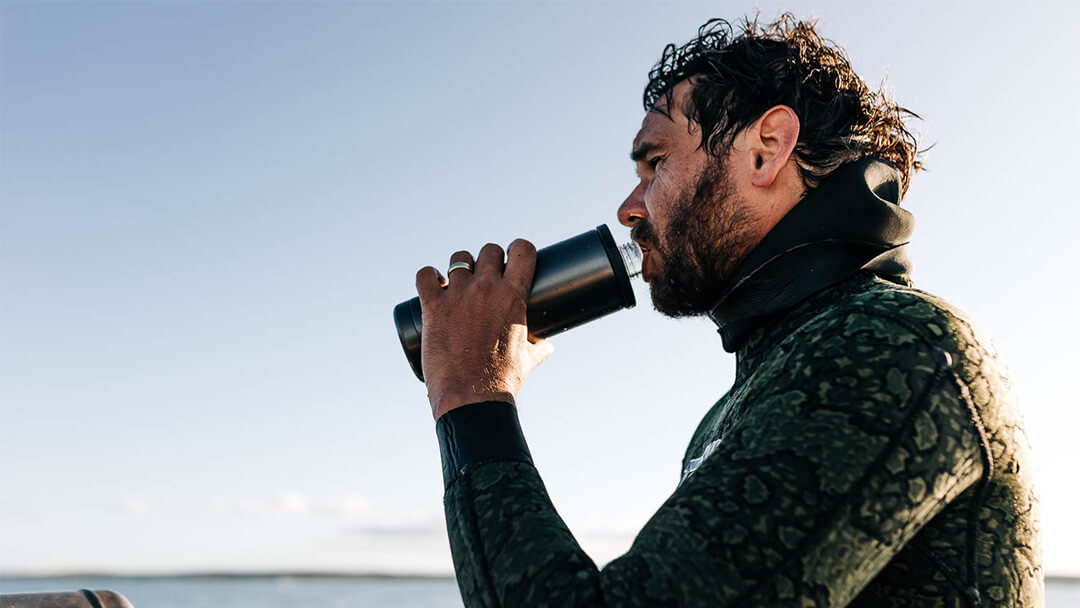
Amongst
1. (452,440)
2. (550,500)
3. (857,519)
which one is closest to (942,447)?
(857,519)

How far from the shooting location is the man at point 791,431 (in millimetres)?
1362

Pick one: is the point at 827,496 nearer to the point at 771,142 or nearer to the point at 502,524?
the point at 502,524

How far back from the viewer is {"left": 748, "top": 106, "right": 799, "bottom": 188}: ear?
2172 millimetres

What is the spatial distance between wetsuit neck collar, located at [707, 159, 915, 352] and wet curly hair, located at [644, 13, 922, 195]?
0.13 meters

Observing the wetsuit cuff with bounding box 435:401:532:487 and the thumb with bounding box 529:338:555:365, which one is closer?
the wetsuit cuff with bounding box 435:401:532:487

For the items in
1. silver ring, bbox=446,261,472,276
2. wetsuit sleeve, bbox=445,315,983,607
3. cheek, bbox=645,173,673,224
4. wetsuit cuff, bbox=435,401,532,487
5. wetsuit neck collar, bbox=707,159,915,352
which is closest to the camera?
wetsuit sleeve, bbox=445,315,983,607

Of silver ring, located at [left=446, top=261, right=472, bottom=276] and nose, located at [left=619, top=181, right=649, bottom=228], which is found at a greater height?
nose, located at [left=619, top=181, right=649, bottom=228]

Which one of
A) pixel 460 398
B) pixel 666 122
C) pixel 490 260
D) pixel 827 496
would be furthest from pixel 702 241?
pixel 827 496

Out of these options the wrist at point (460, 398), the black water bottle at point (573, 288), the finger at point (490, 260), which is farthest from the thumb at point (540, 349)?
the wrist at point (460, 398)

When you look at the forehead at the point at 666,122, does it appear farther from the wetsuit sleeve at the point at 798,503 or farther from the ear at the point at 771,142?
the wetsuit sleeve at the point at 798,503

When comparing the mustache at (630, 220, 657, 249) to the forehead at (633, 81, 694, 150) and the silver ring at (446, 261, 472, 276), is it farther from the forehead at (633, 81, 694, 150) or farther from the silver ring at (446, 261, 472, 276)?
the silver ring at (446, 261, 472, 276)

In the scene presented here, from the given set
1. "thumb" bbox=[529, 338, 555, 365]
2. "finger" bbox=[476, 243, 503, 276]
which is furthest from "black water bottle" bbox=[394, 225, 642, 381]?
"finger" bbox=[476, 243, 503, 276]

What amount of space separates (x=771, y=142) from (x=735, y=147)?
0.30 ft

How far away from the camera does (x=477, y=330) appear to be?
1.92 meters
